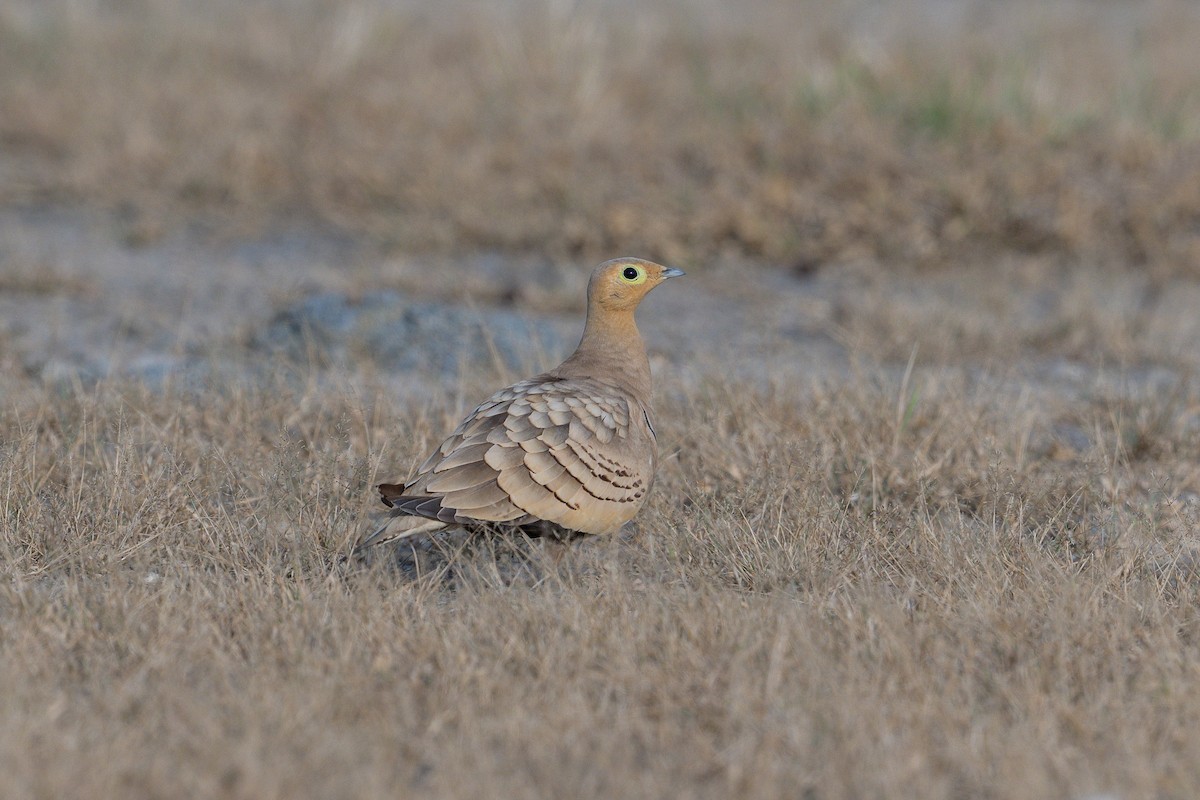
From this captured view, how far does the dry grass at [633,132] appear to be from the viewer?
7961mm

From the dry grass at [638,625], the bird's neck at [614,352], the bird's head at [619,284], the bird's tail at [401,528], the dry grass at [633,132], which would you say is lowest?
the dry grass at [638,625]

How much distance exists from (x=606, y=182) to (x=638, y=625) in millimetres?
5336

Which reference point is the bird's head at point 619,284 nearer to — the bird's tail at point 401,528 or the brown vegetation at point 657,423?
the brown vegetation at point 657,423

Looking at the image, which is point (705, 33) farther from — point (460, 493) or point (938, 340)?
point (460, 493)

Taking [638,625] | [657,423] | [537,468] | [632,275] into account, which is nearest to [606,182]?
[657,423]

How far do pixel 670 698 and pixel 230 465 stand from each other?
6.16 ft

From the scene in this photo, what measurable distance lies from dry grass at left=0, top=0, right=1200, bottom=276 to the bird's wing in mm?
4054

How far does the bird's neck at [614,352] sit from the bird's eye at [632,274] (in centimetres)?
10

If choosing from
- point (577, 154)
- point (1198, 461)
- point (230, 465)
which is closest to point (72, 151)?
point (577, 154)

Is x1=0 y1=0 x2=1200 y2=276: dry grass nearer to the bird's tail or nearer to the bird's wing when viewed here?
the bird's wing

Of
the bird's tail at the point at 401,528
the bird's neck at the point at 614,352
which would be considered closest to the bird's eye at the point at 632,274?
the bird's neck at the point at 614,352

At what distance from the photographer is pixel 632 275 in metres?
4.37

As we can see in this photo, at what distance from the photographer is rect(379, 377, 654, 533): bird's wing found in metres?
3.66

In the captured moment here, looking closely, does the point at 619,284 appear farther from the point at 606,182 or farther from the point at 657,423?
the point at 606,182
